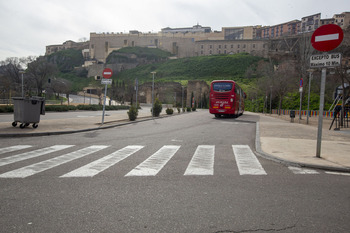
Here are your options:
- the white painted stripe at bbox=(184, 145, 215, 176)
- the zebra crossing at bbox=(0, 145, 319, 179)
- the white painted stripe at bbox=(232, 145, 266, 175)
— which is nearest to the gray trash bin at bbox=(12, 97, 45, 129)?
the zebra crossing at bbox=(0, 145, 319, 179)

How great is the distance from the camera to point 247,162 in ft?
21.4

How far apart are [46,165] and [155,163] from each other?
2.39 meters

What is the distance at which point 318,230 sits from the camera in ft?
9.80

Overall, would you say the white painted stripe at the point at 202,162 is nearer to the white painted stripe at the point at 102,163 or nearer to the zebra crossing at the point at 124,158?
the zebra crossing at the point at 124,158

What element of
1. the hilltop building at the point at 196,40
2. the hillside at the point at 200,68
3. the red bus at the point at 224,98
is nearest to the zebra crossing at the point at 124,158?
the red bus at the point at 224,98

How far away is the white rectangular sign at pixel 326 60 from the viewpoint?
6.71m

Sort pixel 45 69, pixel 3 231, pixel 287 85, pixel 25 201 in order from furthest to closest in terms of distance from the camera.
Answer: pixel 45 69 → pixel 287 85 → pixel 25 201 → pixel 3 231

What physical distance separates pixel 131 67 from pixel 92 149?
120921 mm

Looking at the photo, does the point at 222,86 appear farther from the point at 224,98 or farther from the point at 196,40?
the point at 196,40

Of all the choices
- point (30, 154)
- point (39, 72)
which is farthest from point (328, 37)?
point (39, 72)

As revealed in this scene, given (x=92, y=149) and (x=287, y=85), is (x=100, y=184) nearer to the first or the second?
(x=92, y=149)

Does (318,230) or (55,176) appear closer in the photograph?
(318,230)

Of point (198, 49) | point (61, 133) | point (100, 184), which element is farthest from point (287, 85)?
point (198, 49)

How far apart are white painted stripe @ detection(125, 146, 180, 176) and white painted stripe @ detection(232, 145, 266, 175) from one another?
1752 millimetres
